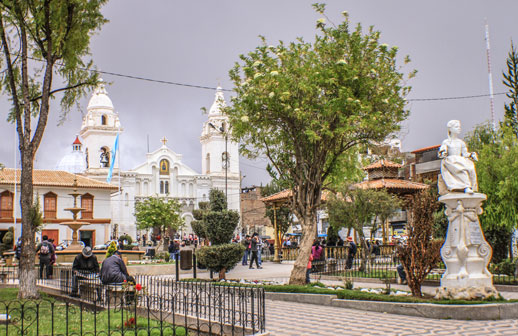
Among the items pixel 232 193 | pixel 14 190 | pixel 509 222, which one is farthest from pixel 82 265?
pixel 232 193

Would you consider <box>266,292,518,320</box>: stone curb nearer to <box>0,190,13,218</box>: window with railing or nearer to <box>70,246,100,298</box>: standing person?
<box>70,246,100,298</box>: standing person

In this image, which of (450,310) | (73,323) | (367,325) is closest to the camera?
(367,325)

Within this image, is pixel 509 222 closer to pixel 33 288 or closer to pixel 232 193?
pixel 33 288

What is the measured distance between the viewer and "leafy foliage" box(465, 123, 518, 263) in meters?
16.0

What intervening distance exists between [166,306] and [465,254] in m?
5.66

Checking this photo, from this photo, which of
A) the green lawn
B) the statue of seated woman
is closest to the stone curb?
the statue of seated woman

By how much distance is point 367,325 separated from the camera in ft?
28.7

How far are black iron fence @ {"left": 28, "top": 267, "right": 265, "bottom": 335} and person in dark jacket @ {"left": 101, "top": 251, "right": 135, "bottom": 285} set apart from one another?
0.17 meters

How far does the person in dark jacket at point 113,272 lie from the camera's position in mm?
10945

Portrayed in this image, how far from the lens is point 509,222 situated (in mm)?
16656

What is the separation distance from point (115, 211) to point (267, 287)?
64609mm

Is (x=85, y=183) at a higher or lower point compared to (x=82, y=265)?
higher

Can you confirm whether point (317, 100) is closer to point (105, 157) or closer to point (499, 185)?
point (499, 185)

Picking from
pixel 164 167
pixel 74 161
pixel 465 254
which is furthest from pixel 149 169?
pixel 465 254
